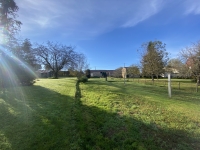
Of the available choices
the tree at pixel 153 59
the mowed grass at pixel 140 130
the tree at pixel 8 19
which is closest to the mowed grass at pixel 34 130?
the mowed grass at pixel 140 130

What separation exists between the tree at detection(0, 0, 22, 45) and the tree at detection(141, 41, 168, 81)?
→ 20275 millimetres

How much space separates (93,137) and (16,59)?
1274 centimetres

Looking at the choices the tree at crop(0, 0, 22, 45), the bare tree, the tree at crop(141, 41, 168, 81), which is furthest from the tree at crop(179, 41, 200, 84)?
the tree at crop(0, 0, 22, 45)

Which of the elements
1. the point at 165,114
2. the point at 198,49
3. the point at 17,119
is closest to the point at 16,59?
the point at 17,119

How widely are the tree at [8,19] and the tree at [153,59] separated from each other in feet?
66.5

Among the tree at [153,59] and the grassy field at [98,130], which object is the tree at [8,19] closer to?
the grassy field at [98,130]

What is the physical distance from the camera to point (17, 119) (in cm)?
402

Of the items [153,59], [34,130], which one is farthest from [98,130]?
[153,59]

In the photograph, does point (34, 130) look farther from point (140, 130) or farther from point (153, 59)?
point (153, 59)

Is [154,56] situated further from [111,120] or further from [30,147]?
[30,147]

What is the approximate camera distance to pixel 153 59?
72.7 feet

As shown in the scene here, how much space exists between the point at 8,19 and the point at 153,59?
21.2 metres

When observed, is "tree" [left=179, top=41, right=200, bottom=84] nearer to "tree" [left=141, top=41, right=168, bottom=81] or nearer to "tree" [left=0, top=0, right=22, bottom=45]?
"tree" [left=141, top=41, right=168, bottom=81]

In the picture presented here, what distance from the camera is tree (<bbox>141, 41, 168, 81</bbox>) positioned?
22.2 metres
